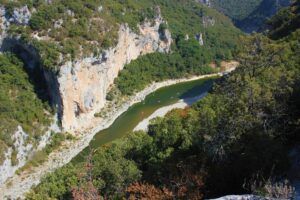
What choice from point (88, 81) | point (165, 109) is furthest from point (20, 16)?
point (165, 109)

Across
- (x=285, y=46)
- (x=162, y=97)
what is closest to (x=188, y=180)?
(x=285, y=46)

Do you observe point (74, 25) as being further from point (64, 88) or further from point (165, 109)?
point (165, 109)

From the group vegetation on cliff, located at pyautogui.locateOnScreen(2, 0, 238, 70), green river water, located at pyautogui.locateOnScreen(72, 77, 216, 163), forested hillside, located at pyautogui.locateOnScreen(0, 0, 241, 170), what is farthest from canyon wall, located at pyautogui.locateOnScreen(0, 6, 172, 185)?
green river water, located at pyautogui.locateOnScreen(72, 77, 216, 163)

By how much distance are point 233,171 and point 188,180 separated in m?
2.04

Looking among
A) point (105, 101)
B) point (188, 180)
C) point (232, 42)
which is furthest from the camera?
point (232, 42)

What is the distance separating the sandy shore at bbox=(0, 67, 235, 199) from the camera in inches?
1850

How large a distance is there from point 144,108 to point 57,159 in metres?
22.0

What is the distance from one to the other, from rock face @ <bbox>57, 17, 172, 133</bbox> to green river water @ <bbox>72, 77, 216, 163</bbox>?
170 inches

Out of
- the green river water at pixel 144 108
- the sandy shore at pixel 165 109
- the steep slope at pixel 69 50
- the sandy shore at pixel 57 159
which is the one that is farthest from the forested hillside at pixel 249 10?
the sandy shore at pixel 57 159

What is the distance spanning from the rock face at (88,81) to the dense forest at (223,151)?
27.7 meters

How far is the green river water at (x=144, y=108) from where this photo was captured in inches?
2354

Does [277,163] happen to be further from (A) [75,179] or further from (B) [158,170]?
(A) [75,179]

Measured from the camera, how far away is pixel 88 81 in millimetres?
67375

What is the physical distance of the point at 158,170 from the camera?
992 inches
